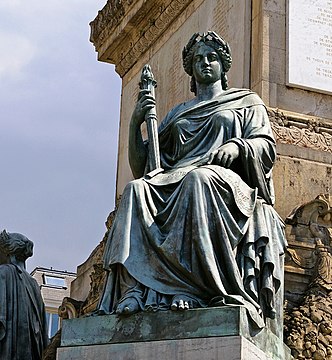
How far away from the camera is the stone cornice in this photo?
1438 centimetres

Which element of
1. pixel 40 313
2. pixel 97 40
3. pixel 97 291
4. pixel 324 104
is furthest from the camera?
pixel 97 40

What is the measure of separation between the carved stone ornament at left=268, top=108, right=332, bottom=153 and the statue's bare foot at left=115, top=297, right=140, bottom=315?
147 inches

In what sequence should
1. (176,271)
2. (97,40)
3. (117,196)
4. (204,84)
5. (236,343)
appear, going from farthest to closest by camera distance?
(97,40), (117,196), (204,84), (176,271), (236,343)

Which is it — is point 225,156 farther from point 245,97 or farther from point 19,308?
point 19,308

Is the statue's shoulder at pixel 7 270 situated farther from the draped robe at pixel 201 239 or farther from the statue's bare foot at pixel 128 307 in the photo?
the statue's bare foot at pixel 128 307

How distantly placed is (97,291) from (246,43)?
334 centimetres

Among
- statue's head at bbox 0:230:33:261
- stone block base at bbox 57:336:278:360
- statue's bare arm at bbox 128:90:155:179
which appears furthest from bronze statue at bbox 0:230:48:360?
stone block base at bbox 57:336:278:360

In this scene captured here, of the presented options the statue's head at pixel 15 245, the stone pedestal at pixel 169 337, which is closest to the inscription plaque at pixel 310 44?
the statue's head at pixel 15 245

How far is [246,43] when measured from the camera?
12.2 metres

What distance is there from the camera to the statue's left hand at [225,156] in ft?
28.7

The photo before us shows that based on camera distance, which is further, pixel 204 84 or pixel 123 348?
pixel 204 84

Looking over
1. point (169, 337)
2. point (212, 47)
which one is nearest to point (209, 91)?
point (212, 47)

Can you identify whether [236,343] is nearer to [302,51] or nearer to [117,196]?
[302,51]

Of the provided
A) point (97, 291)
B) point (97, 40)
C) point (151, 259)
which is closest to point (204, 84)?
point (151, 259)
